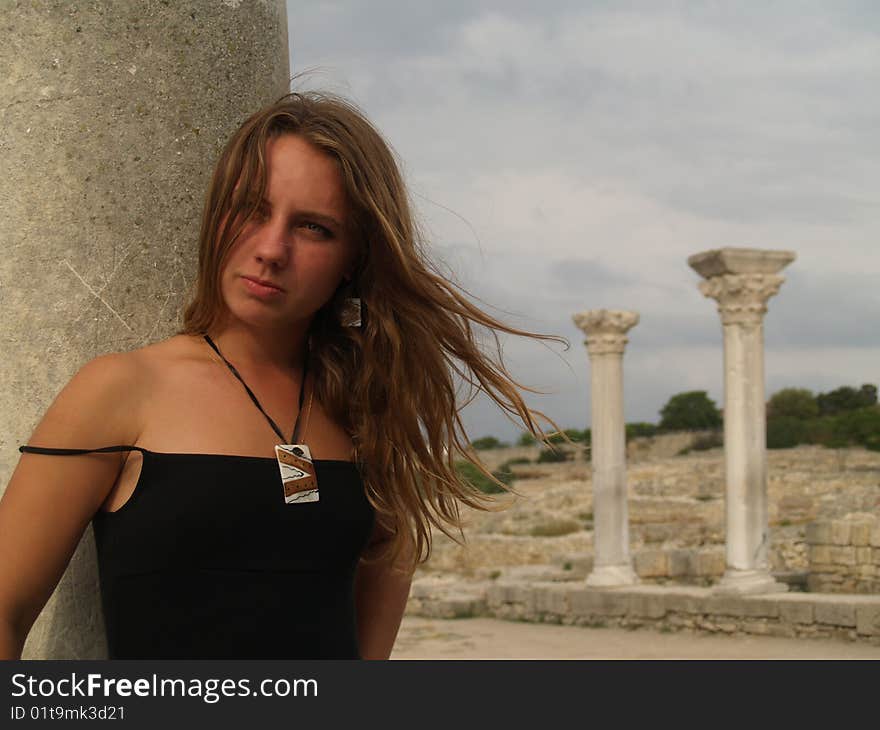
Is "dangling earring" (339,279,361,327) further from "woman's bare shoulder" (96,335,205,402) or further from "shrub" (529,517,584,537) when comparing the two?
"shrub" (529,517,584,537)

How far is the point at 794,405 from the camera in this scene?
69938 mm

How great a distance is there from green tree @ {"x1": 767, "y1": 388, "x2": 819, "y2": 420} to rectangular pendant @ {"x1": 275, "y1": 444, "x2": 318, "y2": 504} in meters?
68.9

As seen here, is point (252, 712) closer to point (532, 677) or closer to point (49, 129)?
point (532, 677)

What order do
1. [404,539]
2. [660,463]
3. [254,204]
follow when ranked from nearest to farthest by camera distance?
[254,204] < [404,539] < [660,463]

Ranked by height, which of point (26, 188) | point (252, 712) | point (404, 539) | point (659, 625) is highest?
point (26, 188)

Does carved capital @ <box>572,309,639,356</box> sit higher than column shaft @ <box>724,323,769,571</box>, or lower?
higher

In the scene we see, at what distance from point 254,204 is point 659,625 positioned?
15.8 metres

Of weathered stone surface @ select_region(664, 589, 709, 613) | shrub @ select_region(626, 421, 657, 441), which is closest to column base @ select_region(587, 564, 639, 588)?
weathered stone surface @ select_region(664, 589, 709, 613)

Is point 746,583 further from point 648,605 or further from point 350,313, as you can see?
point 350,313

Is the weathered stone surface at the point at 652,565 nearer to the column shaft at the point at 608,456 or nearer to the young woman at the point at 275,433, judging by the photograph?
the column shaft at the point at 608,456

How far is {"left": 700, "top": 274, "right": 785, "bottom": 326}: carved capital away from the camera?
16344 millimetres

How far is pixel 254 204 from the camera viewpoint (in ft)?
6.70

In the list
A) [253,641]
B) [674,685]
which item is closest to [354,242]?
[253,641]

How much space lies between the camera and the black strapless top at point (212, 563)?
1833 mm
